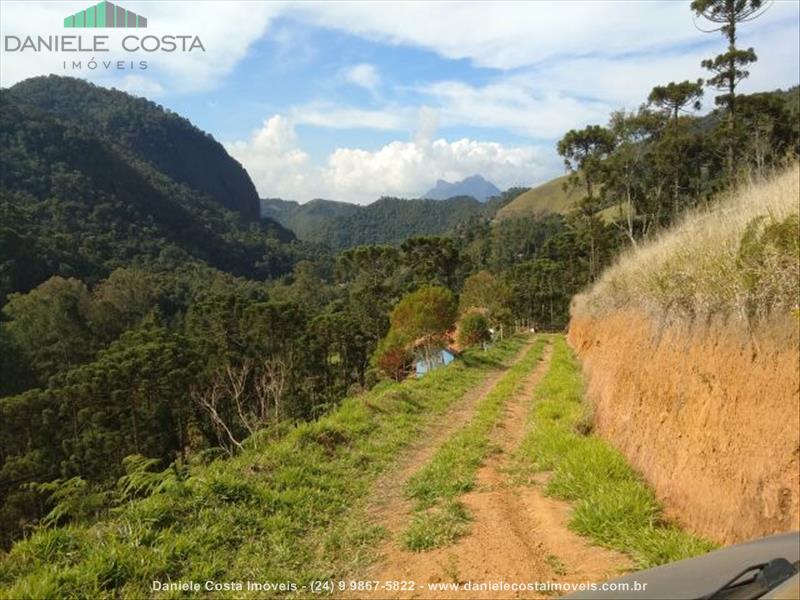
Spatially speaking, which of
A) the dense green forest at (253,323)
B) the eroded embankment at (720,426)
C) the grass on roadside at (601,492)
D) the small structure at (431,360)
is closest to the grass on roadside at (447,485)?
the grass on roadside at (601,492)

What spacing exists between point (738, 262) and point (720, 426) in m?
1.47

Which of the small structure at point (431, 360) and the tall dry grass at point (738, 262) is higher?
the tall dry grass at point (738, 262)

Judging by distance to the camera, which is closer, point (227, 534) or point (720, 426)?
point (720, 426)

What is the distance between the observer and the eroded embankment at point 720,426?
3.74 metres

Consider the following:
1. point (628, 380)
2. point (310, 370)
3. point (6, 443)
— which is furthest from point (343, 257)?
point (628, 380)

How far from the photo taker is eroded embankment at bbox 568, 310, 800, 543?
374cm

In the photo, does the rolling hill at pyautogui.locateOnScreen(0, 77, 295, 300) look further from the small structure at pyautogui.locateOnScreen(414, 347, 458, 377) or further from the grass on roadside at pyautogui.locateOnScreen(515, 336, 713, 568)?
the grass on roadside at pyautogui.locateOnScreen(515, 336, 713, 568)

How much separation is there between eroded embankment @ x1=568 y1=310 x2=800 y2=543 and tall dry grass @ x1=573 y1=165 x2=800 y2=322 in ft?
0.75

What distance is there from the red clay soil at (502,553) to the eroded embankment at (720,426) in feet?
3.11

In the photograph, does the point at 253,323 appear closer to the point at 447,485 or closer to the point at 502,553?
the point at 447,485

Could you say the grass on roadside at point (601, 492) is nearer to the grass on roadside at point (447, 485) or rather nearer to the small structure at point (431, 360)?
the grass on roadside at point (447, 485)

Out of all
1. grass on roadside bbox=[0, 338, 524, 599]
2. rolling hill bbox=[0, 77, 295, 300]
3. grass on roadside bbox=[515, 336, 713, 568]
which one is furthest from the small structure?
rolling hill bbox=[0, 77, 295, 300]

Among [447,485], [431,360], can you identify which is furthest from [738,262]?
[431,360]

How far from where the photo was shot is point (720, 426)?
4449mm
